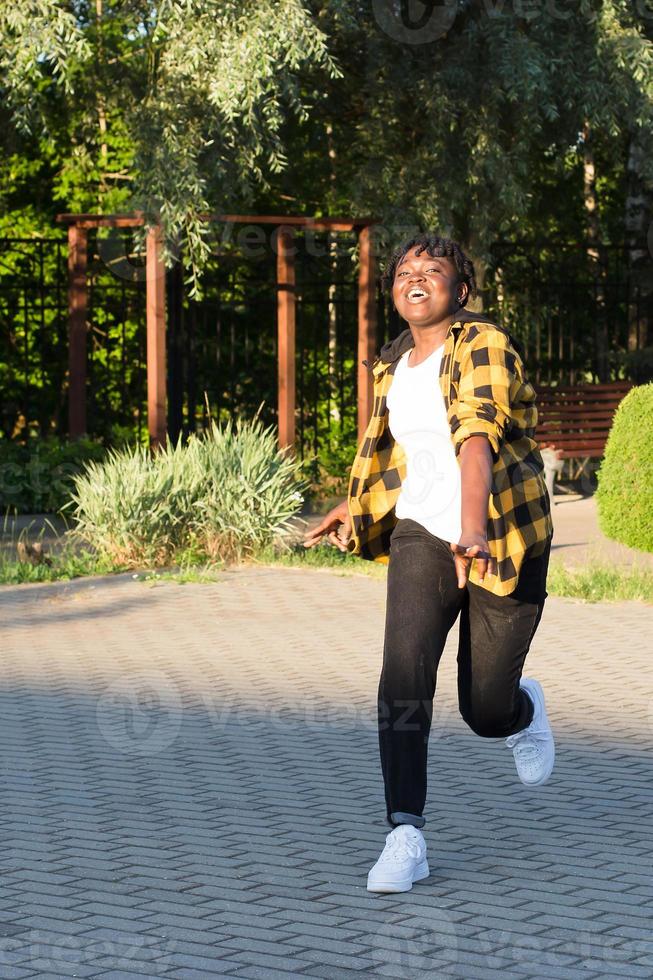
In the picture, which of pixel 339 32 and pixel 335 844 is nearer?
pixel 335 844

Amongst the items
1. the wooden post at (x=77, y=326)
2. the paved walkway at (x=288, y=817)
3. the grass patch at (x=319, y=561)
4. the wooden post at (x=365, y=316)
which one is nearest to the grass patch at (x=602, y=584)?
the paved walkway at (x=288, y=817)

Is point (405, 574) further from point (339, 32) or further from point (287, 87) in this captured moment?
point (339, 32)

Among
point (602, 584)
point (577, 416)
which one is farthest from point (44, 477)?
point (602, 584)

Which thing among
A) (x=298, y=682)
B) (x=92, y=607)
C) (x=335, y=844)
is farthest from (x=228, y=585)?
(x=335, y=844)

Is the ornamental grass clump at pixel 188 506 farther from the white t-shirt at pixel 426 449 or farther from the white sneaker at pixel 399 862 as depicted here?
the white sneaker at pixel 399 862

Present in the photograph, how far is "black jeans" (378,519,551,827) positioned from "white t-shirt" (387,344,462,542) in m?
0.06

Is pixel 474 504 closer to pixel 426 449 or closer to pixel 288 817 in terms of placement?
pixel 426 449

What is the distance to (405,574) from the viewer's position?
4.52m

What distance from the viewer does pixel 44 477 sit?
599 inches

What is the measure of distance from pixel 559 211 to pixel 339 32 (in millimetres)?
7786

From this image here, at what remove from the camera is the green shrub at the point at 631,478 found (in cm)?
1124

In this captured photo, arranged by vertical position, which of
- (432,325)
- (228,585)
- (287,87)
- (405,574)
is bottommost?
(228,585)

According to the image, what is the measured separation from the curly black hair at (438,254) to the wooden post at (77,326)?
11.4m

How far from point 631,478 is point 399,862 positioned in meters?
7.21
